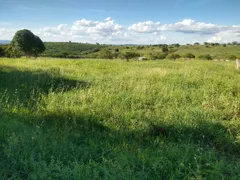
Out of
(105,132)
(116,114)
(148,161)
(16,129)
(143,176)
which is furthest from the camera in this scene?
(116,114)

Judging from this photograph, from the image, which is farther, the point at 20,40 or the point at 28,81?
the point at 20,40

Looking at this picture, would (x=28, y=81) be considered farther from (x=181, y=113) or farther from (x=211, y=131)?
(x=211, y=131)

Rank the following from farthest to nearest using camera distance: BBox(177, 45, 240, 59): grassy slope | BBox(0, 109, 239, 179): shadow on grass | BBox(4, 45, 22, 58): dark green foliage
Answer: BBox(177, 45, 240, 59): grassy slope → BBox(4, 45, 22, 58): dark green foliage → BBox(0, 109, 239, 179): shadow on grass

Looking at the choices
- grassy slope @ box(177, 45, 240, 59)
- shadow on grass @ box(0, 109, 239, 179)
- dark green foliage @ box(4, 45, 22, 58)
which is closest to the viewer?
shadow on grass @ box(0, 109, 239, 179)

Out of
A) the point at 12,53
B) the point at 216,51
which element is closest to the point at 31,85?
the point at 12,53

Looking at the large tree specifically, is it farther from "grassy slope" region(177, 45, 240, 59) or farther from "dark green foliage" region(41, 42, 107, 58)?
"grassy slope" region(177, 45, 240, 59)

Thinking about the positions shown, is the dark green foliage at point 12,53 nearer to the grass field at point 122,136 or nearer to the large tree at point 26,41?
the large tree at point 26,41

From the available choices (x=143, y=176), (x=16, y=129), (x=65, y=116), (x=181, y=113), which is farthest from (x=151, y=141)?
(x=16, y=129)

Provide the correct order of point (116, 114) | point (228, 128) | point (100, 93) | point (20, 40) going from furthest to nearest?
point (20, 40) < point (100, 93) < point (116, 114) < point (228, 128)

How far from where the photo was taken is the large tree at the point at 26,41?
4580 cm

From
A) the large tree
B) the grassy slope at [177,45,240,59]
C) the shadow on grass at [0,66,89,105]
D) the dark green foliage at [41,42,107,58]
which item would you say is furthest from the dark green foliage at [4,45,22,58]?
the grassy slope at [177,45,240,59]

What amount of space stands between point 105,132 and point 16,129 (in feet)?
6.25

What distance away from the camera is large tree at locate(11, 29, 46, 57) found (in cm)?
4580

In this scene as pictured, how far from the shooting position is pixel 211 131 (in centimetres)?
532
